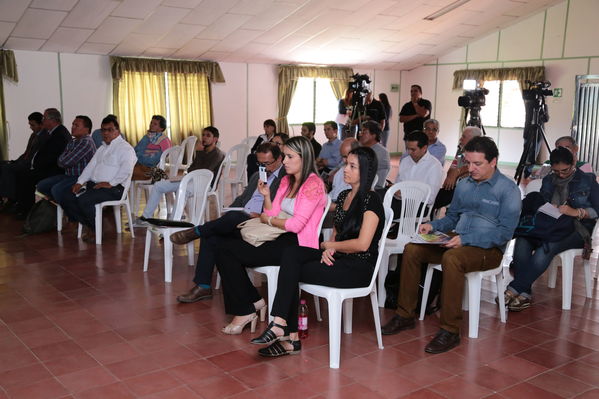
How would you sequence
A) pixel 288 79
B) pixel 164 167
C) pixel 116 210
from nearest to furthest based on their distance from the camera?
pixel 116 210 → pixel 164 167 → pixel 288 79

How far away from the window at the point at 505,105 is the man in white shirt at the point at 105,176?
8605 millimetres

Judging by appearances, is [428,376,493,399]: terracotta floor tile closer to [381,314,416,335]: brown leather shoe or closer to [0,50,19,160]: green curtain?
[381,314,416,335]: brown leather shoe

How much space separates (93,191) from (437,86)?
9.78 metres

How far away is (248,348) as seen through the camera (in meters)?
3.18

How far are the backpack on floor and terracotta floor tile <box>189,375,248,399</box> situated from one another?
3.66 metres


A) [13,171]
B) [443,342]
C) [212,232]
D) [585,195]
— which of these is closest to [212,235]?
[212,232]

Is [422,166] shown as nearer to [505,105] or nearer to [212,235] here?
[212,235]

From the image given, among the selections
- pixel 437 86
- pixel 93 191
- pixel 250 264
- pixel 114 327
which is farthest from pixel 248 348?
pixel 437 86

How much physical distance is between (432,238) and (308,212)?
74cm

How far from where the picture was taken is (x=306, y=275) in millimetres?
3029

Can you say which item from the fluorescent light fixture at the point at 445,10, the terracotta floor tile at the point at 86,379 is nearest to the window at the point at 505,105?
the fluorescent light fixture at the point at 445,10

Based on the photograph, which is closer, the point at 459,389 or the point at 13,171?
the point at 459,389

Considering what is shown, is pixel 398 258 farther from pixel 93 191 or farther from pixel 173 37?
pixel 173 37

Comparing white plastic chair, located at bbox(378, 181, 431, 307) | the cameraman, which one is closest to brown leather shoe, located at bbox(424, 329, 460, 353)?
white plastic chair, located at bbox(378, 181, 431, 307)
